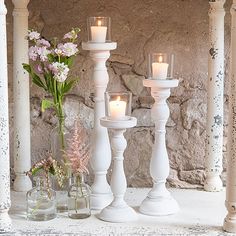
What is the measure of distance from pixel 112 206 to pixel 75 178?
126 mm

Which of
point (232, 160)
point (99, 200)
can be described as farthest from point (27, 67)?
point (232, 160)

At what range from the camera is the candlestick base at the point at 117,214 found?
1.78 m

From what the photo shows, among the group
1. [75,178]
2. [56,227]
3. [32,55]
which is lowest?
[56,227]

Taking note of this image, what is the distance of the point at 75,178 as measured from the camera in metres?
1.83

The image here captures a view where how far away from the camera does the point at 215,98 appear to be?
2.08 meters

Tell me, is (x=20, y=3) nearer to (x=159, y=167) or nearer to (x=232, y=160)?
(x=159, y=167)

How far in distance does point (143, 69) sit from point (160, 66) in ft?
1.28

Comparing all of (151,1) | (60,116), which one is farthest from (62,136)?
(151,1)

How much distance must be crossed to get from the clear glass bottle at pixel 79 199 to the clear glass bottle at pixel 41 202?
47 mm

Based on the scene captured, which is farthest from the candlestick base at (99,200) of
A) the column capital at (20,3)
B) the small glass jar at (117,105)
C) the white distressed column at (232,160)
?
the column capital at (20,3)

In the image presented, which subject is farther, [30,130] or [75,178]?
[30,130]

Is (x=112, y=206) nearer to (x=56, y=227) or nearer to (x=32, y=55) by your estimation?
(x=56, y=227)

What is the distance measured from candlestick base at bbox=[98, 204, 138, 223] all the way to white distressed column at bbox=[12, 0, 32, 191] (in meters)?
0.41

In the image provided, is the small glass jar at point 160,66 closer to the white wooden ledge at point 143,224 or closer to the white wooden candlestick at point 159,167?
the white wooden candlestick at point 159,167
